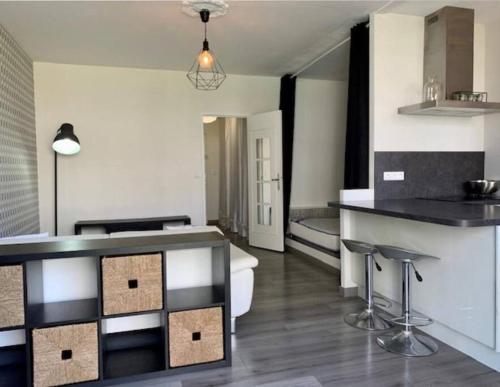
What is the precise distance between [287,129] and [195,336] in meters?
3.96

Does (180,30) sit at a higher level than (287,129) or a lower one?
higher

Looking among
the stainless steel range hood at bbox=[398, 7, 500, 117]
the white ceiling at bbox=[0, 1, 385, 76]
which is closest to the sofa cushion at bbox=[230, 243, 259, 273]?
the stainless steel range hood at bbox=[398, 7, 500, 117]

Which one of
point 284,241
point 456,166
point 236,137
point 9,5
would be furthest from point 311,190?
point 9,5

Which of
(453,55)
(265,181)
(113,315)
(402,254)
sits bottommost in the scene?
(113,315)

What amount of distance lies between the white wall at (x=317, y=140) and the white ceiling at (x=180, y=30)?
33.1 inches

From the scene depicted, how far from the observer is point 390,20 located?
11.7ft

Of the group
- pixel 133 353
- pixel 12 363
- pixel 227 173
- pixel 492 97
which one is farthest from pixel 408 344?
pixel 227 173

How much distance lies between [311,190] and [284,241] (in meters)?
1.07

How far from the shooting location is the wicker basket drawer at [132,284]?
2117 mm

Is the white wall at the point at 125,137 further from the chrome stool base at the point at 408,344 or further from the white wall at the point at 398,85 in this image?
the chrome stool base at the point at 408,344

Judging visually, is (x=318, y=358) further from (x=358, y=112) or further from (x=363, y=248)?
(x=358, y=112)

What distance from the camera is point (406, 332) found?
8.66 ft

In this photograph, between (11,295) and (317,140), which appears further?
(317,140)

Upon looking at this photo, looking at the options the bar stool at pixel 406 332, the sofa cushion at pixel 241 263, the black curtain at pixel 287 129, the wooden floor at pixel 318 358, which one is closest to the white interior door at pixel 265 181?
the black curtain at pixel 287 129
